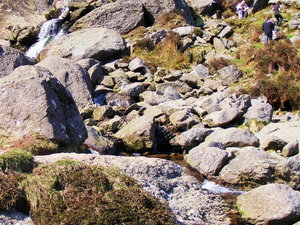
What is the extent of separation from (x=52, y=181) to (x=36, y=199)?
16.5 inches

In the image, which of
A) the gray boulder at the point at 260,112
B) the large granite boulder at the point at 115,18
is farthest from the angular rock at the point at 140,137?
the large granite boulder at the point at 115,18

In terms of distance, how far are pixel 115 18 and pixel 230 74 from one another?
11.9 metres

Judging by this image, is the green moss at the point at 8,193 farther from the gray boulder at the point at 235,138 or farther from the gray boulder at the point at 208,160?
the gray boulder at the point at 235,138

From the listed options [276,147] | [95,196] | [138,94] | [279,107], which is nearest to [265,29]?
[279,107]

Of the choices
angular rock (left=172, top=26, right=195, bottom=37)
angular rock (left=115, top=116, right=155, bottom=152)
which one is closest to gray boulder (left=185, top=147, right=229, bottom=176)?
angular rock (left=115, top=116, right=155, bottom=152)

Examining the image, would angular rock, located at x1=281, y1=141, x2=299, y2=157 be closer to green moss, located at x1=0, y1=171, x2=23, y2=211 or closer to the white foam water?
the white foam water

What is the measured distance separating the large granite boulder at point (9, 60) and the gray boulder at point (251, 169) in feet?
35.4

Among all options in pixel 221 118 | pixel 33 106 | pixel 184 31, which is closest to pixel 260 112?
pixel 221 118

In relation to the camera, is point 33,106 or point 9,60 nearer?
point 33,106

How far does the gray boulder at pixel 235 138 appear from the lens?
13305 millimetres

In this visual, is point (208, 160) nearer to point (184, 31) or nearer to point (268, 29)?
point (268, 29)

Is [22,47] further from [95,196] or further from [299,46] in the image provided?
[95,196]

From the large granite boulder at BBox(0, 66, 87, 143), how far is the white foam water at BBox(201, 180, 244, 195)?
3.62m

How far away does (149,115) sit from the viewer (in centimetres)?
1652
